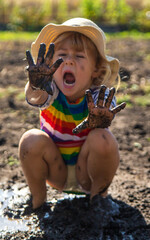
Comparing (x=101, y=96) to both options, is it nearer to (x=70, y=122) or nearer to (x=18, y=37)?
(x=70, y=122)

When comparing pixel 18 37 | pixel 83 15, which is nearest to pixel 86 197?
pixel 18 37

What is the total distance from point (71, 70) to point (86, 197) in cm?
91

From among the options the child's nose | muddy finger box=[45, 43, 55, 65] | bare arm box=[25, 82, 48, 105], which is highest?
muddy finger box=[45, 43, 55, 65]

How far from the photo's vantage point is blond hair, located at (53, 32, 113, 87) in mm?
2312

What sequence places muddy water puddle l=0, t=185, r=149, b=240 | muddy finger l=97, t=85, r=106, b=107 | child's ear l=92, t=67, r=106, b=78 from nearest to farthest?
1. muddy finger l=97, t=85, r=106, b=107
2. muddy water puddle l=0, t=185, r=149, b=240
3. child's ear l=92, t=67, r=106, b=78

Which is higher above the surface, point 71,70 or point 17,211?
Result: point 71,70

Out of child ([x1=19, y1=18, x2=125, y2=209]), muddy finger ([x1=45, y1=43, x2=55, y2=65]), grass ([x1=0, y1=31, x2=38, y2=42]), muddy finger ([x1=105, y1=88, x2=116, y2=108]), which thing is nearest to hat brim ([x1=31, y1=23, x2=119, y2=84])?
child ([x1=19, y1=18, x2=125, y2=209])

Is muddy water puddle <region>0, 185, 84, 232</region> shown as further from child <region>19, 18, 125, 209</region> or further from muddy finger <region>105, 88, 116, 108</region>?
muddy finger <region>105, 88, 116, 108</region>

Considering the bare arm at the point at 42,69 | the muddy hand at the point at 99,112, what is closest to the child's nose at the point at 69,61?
the bare arm at the point at 42,69

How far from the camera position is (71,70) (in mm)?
2236

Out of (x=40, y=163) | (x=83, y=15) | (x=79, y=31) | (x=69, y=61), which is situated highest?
(x=79, y=31)

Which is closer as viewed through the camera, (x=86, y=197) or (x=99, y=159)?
(x=99, y=159)

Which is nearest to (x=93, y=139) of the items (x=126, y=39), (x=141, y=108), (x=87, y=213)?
(x=87, y=213)

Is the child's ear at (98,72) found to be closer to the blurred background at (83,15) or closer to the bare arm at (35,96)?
the bare arm at (35,96)
